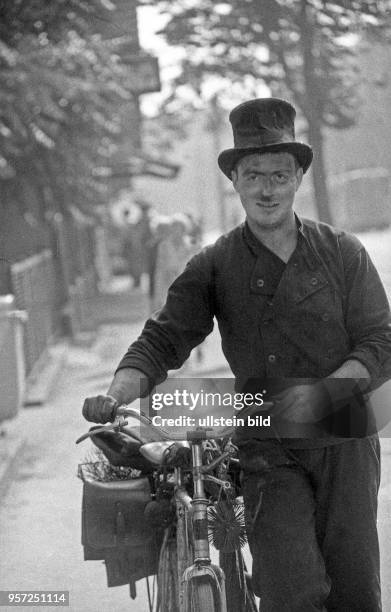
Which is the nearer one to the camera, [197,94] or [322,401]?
[322,401]

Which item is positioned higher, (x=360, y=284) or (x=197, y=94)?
(x=197, y=94)

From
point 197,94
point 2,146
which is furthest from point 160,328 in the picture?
point 2,146

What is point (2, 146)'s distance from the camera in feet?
28.7

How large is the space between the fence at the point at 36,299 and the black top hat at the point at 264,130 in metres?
6.73

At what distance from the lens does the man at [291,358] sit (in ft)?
8.32

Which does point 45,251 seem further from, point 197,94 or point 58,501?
point 197,94

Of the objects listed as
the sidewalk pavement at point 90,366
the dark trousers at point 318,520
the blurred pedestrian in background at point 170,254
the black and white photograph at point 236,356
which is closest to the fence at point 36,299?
the sidewalk pavement at point 90,366

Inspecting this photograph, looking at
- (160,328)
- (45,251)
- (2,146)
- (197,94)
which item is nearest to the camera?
(160,328)

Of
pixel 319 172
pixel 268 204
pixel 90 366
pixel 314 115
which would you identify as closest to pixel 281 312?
pixel 268 204

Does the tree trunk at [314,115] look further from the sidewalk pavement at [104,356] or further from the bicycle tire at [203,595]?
the bicycle tire at [203,595]

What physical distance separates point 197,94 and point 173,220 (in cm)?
484

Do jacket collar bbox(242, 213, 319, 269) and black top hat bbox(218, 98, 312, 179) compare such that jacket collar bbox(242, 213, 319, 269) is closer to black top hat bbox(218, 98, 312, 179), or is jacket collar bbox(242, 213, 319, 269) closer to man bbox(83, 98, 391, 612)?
man bbox(83, 98, 391, 612)

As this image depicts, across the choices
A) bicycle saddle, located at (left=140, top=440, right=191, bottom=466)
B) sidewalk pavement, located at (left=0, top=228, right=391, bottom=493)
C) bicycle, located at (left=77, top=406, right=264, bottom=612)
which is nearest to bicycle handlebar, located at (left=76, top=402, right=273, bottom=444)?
bicycle, located at (left=77, top=406, right=264, bottom=612)

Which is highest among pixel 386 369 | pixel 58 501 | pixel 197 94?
pixel 197 94
